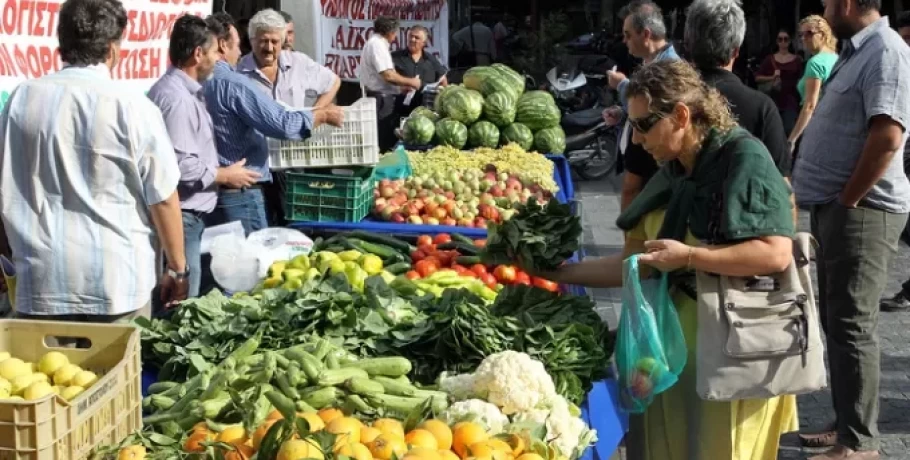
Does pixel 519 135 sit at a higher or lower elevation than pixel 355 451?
higher

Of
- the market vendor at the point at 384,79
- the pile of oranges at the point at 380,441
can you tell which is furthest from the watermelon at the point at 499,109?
the pile of oranges at the point at 380,441

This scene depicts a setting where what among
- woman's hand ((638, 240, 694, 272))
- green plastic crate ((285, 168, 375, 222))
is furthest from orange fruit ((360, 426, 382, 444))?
green plastic crate ((285, 168, 375, 222))

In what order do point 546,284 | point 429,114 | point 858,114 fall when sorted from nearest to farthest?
point 858,114
point 546,284
point 429,114

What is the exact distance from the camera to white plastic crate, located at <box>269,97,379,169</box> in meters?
5.95

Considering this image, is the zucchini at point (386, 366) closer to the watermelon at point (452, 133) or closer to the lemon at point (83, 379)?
the lemon at point (83, 379)

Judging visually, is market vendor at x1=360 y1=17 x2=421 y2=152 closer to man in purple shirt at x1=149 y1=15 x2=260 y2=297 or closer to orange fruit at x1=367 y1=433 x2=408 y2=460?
man in purple shirt at x1=149 y1=15 x2=260 y2=297

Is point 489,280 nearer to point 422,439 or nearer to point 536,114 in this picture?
point 422,439

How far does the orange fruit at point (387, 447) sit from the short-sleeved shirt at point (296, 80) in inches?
188

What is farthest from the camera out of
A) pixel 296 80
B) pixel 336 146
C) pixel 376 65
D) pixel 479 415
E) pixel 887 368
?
pixel 376 65

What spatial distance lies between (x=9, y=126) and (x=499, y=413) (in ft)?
6.51

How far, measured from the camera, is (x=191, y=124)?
5008 mm

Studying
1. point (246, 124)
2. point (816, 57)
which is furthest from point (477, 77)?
point (246, 124)

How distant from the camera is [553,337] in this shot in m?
3.34

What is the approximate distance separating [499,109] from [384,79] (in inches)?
138
